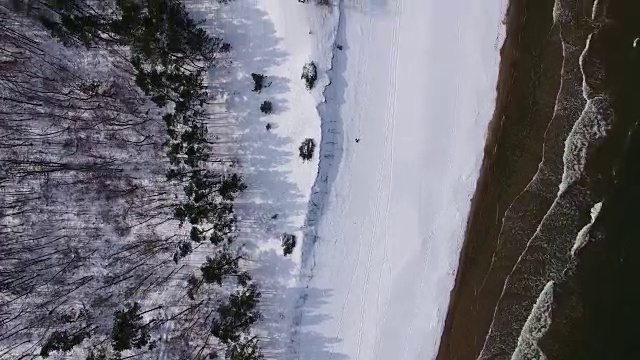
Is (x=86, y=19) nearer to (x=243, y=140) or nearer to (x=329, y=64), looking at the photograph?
(x=243, y=140)

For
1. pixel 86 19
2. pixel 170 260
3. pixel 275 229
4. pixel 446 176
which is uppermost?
pixel 86 19

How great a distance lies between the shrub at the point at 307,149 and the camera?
1385cm

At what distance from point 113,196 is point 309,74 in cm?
519

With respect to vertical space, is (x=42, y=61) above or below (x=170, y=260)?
above

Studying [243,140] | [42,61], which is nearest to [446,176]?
[243,140]

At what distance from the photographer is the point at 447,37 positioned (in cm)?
1383

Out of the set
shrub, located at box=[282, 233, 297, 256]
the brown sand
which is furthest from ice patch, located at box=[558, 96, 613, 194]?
shrub, located at box=[282, 233, 297, 256]

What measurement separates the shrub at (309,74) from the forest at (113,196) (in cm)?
185

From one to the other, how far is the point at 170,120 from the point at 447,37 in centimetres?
640

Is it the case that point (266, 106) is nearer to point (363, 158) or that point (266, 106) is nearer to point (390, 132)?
point (363, 158)

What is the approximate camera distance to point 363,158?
1394 centimetres

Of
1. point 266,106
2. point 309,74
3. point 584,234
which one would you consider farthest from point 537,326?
point 266,106

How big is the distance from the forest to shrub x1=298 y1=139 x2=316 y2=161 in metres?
1.54

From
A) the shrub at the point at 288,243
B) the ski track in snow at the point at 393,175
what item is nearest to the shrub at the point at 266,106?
the ski track in snow at the point at 393,175
